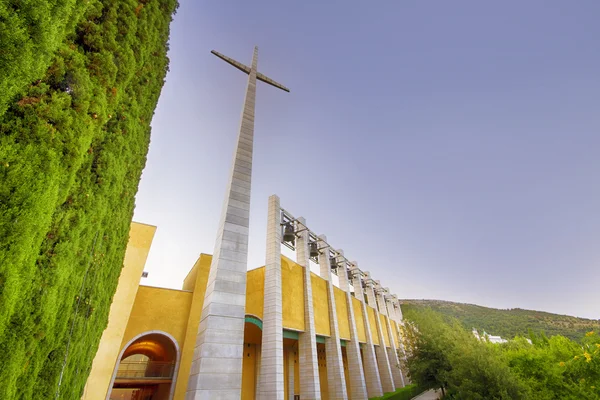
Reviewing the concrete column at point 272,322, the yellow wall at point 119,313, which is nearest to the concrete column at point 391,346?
the concrete column at point 272,322

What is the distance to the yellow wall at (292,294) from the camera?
17.3 m

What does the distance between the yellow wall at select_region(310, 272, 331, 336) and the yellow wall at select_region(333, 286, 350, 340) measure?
1901 mm

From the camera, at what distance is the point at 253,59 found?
1493cm

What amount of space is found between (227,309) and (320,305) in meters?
14.8

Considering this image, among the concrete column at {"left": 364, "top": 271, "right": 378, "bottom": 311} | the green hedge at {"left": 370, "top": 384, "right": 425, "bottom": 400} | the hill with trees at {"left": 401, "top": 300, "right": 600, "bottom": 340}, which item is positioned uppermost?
the hill with trees at {"left": 401, "top": 300, "right": 600, "bottom": 340}

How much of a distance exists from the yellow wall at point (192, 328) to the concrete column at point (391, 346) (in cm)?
2168

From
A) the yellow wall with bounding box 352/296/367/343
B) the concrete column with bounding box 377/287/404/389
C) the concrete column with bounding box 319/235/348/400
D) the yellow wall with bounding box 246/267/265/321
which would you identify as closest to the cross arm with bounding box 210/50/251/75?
the yellow wall with bounding box 246/267/265/321

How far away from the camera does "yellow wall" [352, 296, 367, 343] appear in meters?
25.8

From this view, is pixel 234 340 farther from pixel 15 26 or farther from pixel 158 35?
pixel 158 35

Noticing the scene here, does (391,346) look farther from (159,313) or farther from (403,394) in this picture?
(159,313)

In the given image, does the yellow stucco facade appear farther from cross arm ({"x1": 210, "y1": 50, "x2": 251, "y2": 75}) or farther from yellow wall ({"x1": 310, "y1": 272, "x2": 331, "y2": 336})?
cross arm ({"x1": 210, "y1": 50, "x2": 251, "y2": 75})

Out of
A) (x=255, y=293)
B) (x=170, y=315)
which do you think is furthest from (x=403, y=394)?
(x=170, y=315)

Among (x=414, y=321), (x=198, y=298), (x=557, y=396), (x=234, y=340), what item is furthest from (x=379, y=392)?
(x=234, y=340)

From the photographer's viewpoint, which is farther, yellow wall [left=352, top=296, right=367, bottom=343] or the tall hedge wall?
yellow wall [left=352, top=296, right=367, bottom=343]
